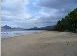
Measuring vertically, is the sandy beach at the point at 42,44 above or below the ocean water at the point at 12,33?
below

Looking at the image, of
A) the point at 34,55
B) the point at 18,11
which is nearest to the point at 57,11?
the point at 18,11

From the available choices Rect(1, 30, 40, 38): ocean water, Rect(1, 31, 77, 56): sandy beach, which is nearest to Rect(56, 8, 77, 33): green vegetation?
Rect(1, 31, 77, 56): sandy beach

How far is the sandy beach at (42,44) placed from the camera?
150 cm

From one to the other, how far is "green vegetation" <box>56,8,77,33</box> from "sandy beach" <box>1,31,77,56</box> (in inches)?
2.2

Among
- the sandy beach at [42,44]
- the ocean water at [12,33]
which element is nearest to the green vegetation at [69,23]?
the sandy beach at [42,44]

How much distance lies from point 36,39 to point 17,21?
0.30 meters

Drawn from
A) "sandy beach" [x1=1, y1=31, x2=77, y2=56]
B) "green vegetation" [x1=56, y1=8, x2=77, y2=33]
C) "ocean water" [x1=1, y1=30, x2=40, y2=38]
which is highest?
"green vegetation" [x1=56, y1=8, x2=77, y2=33]

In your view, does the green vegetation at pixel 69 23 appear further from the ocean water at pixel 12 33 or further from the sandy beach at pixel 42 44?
the ocean water at pixel 12 33

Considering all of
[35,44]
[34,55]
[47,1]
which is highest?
[47,1]

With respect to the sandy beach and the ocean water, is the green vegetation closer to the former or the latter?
the sandy beach

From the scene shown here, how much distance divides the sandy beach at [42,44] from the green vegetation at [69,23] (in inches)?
2.2

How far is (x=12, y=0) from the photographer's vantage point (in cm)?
155

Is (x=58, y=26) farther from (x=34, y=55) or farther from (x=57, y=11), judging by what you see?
(x=34, y=55)

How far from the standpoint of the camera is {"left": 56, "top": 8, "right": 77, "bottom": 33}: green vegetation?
1.51 metres
